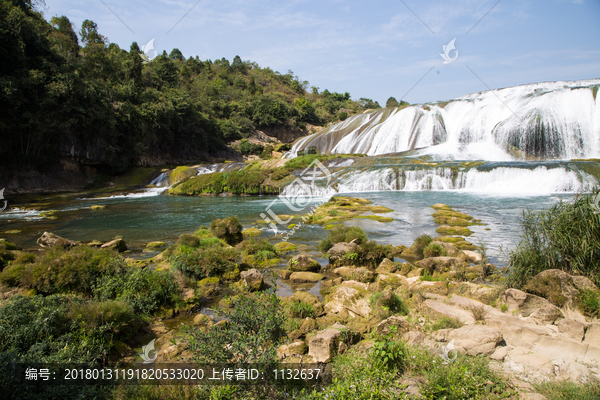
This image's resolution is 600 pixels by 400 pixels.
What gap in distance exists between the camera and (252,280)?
281 inches

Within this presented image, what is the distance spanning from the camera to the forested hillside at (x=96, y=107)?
2594 cm

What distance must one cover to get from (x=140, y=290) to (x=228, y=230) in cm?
504

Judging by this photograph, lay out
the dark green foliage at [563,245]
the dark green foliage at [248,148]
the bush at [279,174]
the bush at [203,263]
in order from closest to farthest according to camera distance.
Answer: the dark green foliage at [563,245], the bush at [203,263], the bush at [279,174], the dark green foliage at [248,148]

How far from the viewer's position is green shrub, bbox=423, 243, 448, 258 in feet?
29.1

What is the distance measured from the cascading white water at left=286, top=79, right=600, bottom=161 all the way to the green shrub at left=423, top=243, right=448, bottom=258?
22086mm

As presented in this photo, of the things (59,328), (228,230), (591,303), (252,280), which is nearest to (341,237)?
(228,230)

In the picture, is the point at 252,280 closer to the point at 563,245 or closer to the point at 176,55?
the point at 563,245

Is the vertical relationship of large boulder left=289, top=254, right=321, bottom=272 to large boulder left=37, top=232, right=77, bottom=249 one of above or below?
below

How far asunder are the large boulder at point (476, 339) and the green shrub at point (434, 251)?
4.59 meters

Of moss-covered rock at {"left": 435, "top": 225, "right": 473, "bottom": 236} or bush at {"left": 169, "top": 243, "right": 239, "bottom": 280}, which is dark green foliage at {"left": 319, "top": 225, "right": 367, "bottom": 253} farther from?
moss-covered rock at {"left": 435, "top": 225, "right": 473, "bottom": 236}

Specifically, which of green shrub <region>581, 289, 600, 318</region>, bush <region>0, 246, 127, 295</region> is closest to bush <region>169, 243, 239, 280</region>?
bush <region>0, 246, 127, 295</region>

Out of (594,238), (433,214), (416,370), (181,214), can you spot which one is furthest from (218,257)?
(181,214)

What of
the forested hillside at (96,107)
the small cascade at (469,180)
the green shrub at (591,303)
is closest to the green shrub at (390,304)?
the green shrub at (591,303)

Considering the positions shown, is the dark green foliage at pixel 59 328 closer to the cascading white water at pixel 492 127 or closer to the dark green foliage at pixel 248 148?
the cascading white water at pixel 492 127
